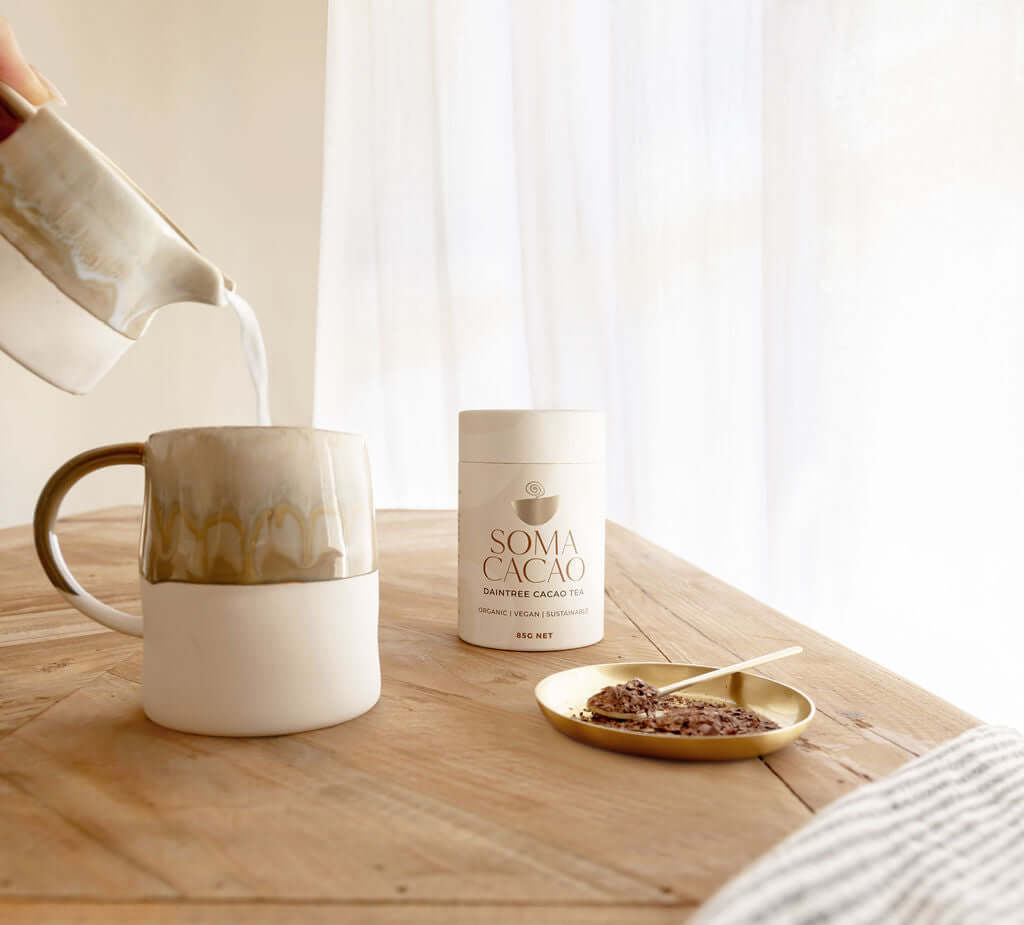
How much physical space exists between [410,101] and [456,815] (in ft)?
7.58

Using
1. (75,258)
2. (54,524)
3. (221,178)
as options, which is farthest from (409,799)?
(221,178)

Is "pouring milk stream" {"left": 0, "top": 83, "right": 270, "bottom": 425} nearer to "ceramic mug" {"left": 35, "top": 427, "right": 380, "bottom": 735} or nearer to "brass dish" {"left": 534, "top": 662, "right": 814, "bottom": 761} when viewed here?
"ceramic mug" {"left": 35, "top": 427, "right": 380, "bottom": 735}

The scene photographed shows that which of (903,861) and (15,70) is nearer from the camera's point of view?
(903,861)

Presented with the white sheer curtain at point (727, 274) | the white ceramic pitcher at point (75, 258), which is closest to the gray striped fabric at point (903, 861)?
the white ceramic pitcher at point (75, 258)

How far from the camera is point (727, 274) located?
2088 millimetres

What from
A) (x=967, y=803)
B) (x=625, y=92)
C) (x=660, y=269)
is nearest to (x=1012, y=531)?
(x=660, y=269)

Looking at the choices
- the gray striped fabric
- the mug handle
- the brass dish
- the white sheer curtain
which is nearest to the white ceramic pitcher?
the mug handle

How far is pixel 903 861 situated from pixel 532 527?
12.8 inches

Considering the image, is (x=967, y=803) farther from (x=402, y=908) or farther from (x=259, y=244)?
(x=259, y=244)

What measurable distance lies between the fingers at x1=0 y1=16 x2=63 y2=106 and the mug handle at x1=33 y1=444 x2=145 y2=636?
0.99 feet

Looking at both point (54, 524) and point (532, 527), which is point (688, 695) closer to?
point (532, 527)

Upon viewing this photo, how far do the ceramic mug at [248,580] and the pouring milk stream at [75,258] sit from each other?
0.15 meters

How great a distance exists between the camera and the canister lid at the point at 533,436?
0.55m

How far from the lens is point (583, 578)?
56 centimetres
